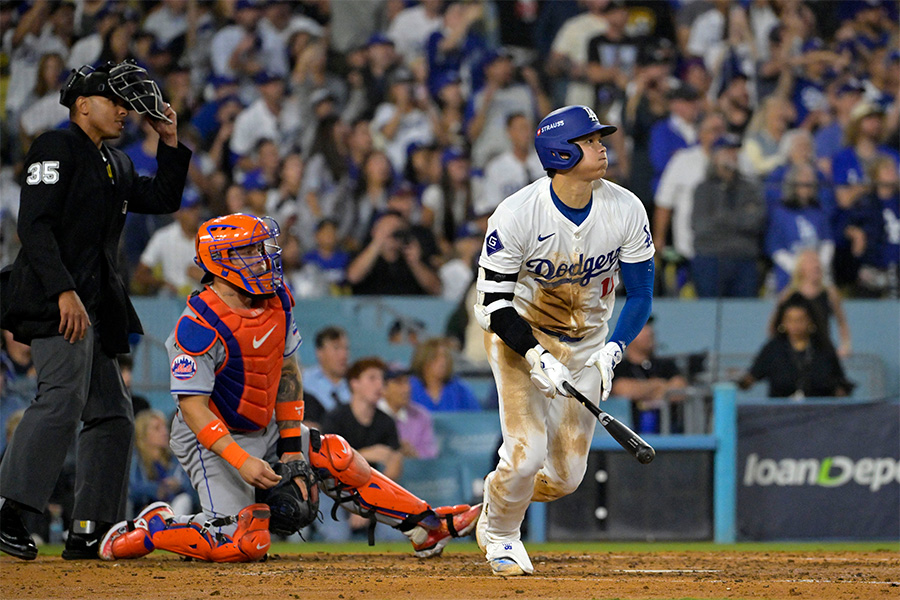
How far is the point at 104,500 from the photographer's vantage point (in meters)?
5.83

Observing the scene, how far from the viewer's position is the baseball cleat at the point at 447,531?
6.01m

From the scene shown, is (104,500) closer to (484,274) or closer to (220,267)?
(220,267)

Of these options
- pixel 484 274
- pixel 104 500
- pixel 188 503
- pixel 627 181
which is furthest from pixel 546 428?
pixel 627 181

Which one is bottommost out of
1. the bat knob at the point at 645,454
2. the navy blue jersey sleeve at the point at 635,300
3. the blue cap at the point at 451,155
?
the bat knob at the point at 645,454

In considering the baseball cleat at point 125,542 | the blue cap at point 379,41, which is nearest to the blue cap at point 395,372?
the baseball cleat at point 125,542

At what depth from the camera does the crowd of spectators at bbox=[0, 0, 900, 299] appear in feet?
32.0

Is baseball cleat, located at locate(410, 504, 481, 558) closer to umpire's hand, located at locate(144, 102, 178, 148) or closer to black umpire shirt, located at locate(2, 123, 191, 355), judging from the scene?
black umpire shirt, located at locate(2, 123, 191, 355)

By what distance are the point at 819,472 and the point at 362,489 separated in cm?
455

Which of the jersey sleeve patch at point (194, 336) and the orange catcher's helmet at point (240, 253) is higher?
the orange catcher's helmet at point (240, 253)

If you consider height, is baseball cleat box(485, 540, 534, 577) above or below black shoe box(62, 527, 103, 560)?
above

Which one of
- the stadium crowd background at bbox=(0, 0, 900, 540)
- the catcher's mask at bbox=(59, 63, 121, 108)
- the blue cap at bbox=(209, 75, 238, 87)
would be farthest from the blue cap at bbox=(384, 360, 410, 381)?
the blue cap at bbox=(209, 75, 238, 87)

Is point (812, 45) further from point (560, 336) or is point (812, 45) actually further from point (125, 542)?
point (125, 542)

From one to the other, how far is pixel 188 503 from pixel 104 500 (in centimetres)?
281

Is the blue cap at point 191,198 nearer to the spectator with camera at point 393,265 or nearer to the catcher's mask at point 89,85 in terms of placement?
the spectator with camera at point 393,265
